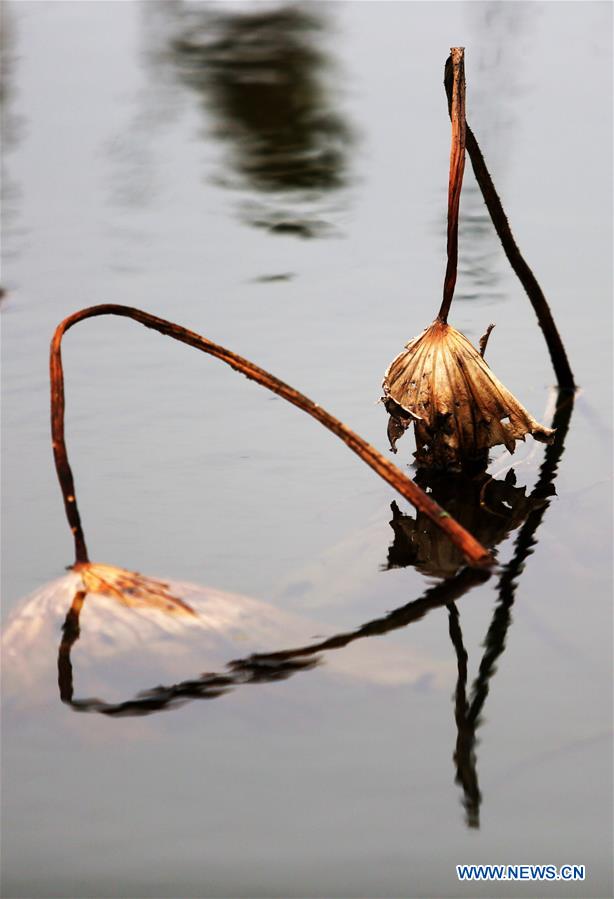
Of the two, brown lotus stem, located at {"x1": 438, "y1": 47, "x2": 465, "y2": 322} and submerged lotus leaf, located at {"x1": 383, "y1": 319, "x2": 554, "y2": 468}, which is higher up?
brown lotus stem, located at {"x1": 438, "y1": 47, "x2": 465, "y2": 322}

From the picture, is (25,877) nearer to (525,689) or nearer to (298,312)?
(525,689)

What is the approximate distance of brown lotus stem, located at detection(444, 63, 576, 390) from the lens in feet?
7.75

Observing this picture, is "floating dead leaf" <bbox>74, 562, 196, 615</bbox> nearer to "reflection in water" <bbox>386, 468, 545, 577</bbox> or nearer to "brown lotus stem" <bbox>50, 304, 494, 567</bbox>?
"brown lotus stem" <bbox>50, 304, 494, 567</bbox>

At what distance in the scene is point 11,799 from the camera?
4.98 feet

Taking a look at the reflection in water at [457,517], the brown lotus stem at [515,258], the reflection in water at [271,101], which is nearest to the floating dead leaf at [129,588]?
the reflection in water at [457,517]

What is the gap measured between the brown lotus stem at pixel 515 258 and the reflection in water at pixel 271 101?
1281 millimetres

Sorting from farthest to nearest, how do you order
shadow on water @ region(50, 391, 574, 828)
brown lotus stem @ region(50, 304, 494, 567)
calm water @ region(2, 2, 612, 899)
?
brown lotus stem @ region(50, 304, 494, 567), shadow on water @ region(50, 391, 574, 828), calm water @ region(2, 2, 612, 899)

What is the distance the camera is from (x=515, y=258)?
2.59 m

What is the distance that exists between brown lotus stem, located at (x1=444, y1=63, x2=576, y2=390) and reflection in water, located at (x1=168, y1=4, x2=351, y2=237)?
128 cm

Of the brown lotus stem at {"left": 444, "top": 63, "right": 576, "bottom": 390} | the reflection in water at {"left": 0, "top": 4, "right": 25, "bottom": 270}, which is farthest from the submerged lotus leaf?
the reflection in water at {"left": 0, "top": 4, "right": 25, "bottom": 270}

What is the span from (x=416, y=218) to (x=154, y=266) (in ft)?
3.06

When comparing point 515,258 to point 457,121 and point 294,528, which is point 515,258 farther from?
point 294,528

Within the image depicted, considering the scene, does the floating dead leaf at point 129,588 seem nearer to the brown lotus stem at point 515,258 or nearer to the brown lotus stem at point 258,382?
the brown lotus stem at point 258,382

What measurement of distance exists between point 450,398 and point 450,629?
0.55 metres
